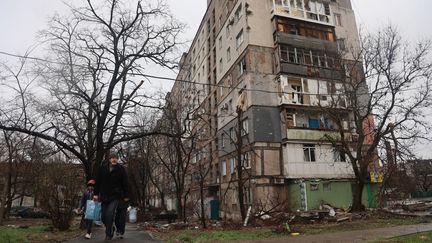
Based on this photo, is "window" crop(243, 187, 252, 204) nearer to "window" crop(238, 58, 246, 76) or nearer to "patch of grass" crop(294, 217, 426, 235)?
"window" crop(238, 58, 246, 76)

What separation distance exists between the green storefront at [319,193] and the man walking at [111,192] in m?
21.6

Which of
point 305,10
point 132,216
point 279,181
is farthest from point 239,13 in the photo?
point 132,216

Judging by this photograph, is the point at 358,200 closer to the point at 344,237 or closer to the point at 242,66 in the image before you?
the point at 344,237

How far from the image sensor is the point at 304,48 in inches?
1303

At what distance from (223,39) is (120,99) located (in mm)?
23322

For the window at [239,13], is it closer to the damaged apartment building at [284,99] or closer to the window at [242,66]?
the damaged apartment building at [284,99]

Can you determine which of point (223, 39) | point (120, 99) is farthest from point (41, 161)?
point (223, 39)

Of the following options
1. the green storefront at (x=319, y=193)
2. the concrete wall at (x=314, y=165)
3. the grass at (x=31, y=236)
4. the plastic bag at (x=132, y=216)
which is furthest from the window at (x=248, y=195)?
the grass at (x=31, y=236)

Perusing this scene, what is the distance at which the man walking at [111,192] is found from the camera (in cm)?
849

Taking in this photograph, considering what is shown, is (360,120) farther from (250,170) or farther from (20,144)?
(20,144)

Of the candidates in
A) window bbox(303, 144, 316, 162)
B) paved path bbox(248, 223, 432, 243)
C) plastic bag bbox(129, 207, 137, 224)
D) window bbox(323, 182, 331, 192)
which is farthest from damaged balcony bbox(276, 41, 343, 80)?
paved path bbox(248, 223, 432, 243)

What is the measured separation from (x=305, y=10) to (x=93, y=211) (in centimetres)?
3035

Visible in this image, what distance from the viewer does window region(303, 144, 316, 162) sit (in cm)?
3061

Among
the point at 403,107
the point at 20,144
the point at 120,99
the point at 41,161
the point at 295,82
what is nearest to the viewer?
the point at 120,99
